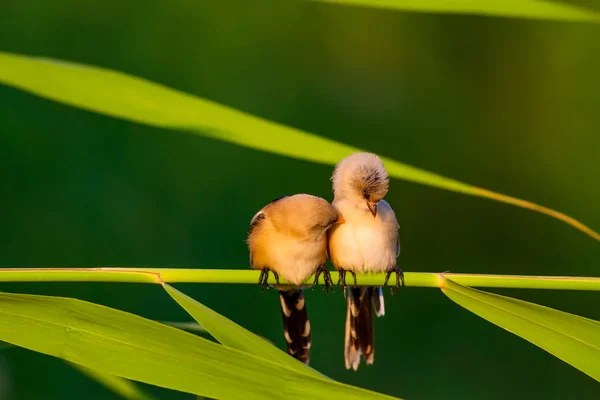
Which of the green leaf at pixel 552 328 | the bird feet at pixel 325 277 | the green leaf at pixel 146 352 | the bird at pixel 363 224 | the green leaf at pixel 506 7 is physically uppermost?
the green leaf at pixel 506 7

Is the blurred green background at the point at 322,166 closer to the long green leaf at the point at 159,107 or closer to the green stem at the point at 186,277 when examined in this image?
the long green leaf at the point at 159,107

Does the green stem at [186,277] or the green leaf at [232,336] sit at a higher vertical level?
the green stem at [186,277]

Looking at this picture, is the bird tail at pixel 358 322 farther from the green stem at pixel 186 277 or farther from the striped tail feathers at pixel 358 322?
the green stem at pixel 186 277

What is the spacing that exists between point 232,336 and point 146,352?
110 mm

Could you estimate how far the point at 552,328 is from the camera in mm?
818

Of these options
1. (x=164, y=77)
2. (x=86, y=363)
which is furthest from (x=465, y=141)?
(x=86, y=363)

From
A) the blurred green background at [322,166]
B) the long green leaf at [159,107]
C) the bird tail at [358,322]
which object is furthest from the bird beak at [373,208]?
the blurred green background at [322,166]

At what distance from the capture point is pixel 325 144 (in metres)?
1.05

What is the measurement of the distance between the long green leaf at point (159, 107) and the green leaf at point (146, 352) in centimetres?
34

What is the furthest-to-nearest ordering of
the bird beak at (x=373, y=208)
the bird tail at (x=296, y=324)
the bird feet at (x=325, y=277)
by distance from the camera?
the bird tail at (x=296, y=324) < the bird beak at (x=373, y=208) < the bird feet at (x=325, y=277)

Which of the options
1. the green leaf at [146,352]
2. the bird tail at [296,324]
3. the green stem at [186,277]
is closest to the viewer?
the green leaf at [146,352]

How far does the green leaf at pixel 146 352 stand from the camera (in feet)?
2.36

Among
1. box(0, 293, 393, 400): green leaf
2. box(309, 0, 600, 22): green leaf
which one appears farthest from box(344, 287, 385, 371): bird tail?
box(0, 293, 393, 400): green leaf

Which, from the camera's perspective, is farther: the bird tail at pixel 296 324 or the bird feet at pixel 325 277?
the bird tail at pixel 296 324
